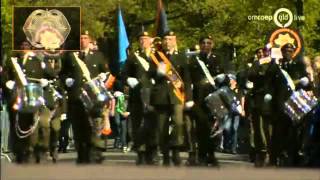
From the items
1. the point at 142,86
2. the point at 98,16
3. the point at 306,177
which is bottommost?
the point at 306,177

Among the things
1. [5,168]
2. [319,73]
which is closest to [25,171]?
[5,168]

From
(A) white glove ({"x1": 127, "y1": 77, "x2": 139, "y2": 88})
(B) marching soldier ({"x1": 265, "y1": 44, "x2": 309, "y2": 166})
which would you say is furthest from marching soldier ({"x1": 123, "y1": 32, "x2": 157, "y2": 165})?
(B) marching soldier ({"x1": 265, "y1": 44, "x2": 309, "y2": 166})

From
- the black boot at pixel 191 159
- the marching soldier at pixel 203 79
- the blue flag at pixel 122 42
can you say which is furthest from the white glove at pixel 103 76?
the black boot at pixel 191 159

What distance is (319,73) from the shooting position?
13016 millimetres

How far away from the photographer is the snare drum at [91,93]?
12.5m

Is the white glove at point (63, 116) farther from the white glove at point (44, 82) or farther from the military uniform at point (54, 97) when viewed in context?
the white glove at point (44, 82)

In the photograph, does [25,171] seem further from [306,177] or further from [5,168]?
[306,177]

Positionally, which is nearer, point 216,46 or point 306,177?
point 306,177

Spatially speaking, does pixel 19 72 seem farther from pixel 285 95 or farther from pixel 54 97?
pixel 285 95

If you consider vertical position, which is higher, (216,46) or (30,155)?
(216,46)

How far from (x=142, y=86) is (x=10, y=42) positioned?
1.71 meters
